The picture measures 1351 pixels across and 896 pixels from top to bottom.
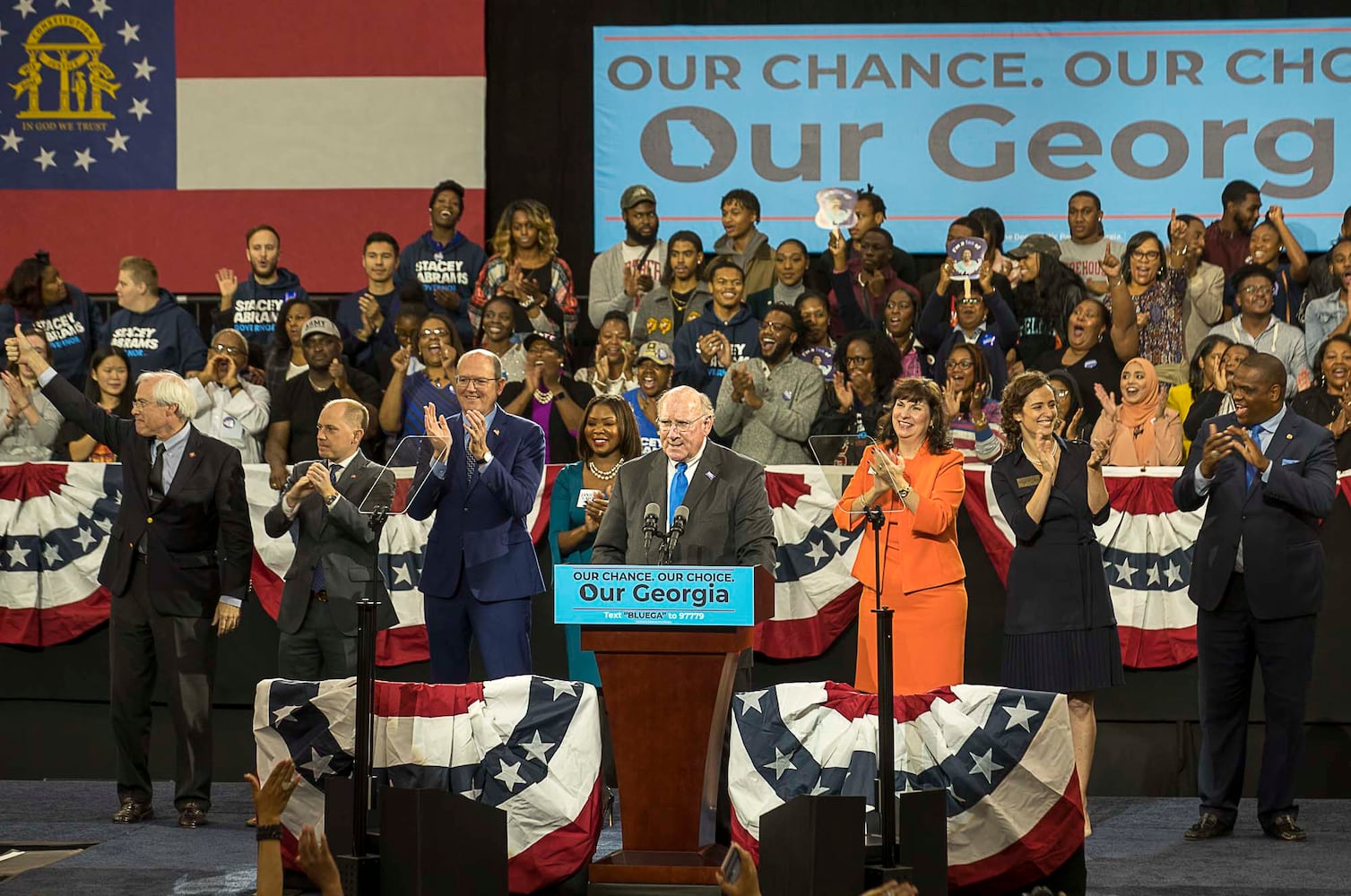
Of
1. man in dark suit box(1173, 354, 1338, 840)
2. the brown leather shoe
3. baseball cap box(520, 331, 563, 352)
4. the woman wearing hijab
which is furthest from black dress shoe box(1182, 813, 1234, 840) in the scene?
baseball cap box(520, 331, 563, 352)

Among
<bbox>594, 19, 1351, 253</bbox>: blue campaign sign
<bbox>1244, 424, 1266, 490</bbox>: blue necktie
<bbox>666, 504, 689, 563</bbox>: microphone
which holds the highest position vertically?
<bbox>594, 19, 1351, 253</bbox>: blue campaign sign

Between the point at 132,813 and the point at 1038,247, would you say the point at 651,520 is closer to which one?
the point at 132,813

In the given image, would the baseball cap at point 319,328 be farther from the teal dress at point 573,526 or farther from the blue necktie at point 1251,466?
the blue necktie at point 1251,466

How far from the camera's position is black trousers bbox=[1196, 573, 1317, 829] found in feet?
21.4

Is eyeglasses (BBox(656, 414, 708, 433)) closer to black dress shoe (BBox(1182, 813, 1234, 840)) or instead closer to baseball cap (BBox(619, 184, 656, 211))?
black dress shoe (BBox(1182, 813, 1234, 840))

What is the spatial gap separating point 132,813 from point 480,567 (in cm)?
192

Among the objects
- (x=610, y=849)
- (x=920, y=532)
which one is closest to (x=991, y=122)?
(x=920, y=532)

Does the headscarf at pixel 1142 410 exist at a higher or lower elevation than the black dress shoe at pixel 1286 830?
higher

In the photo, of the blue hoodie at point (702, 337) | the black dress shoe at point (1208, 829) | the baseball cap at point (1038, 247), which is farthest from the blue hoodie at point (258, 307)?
the black dress shoe at point (1208, 829)

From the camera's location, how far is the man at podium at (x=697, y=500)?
5.67 meters

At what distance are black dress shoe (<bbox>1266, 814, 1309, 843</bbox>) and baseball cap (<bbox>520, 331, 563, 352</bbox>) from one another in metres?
4.17

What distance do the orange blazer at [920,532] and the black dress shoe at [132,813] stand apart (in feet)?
10.1

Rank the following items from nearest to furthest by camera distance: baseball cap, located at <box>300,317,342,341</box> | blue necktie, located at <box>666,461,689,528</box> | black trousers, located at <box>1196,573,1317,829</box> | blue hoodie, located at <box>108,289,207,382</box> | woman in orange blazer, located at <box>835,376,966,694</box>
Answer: blue necktie, located at <box>666,461,689,528</box>
woman in orange blazer, located at <box>835,376,966,694</box>
black trousers, located at <box>1196,573,1317,829</box>
baseball cap, located at <box>300,317,342,341</box>
blue hoodie, located at <box>108,289,207,382</box>

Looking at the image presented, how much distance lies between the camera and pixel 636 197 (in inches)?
405
